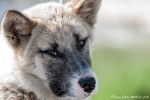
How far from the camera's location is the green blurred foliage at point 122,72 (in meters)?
12.0

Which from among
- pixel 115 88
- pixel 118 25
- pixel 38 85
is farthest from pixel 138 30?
pixel 38 85

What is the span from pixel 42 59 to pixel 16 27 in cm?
57

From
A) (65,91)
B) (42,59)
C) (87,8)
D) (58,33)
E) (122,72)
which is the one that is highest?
(87,8)

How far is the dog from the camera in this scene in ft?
25.0

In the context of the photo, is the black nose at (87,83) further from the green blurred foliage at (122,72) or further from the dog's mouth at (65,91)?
the green blurred foliage at (122,72)

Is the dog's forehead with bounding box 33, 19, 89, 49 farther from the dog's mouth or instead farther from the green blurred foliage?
the green blurred foliage

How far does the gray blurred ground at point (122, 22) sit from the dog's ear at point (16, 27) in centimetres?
604

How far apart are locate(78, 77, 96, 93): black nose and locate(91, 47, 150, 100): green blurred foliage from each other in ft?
11.5

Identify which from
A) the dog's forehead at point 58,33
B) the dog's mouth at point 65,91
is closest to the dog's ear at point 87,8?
the dog's forehead at point 58,33

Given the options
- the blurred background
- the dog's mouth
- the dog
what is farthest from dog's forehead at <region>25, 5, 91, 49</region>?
the blurred background

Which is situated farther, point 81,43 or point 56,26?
point 81,43

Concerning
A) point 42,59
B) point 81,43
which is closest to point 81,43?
point 81,43

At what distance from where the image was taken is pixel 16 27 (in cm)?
778

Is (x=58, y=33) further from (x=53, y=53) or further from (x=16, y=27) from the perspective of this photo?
(x=16, y=27)
